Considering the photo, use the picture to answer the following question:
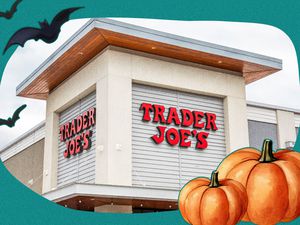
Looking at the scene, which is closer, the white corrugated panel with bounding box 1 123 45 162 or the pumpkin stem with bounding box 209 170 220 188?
the pumpkin stem with bounding box 209 170 220 188

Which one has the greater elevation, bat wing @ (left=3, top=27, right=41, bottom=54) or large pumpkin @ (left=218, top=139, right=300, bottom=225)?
bat wing @ (left=3, top=27, right=41, bottom=54)

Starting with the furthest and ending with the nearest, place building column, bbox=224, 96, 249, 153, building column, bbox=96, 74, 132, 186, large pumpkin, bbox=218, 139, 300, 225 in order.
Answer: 1. building column, bbox=224, 96, 249, 153
2. building column, bbox=96, 74, 132, 186
3. large pumpkin, bbox=218, 139, 300, 225

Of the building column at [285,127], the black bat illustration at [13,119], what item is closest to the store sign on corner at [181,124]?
the building column at [285,127]

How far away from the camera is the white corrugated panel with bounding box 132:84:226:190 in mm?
2451

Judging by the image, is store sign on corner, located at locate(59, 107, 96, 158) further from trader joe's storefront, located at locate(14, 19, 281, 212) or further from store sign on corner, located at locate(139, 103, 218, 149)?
store sign on corner, located at locate(139, 103, 218, 149)

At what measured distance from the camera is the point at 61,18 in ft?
8.34

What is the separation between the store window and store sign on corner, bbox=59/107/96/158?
854 millimetres

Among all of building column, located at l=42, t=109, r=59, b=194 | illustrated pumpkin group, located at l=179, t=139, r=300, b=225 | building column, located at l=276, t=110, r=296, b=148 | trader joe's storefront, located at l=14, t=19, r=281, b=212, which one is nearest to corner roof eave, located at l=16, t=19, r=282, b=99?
trader joe's storefront, located at l=14, t=19, r=281, b=212

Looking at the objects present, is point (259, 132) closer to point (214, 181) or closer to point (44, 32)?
point (214, 181)

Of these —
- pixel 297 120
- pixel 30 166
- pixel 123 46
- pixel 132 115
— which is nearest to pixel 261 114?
pixel 297 120

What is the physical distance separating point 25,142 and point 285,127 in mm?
1411

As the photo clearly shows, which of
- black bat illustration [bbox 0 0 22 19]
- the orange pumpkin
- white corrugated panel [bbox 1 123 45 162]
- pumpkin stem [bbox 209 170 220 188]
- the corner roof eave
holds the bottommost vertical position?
the orange pumpkin

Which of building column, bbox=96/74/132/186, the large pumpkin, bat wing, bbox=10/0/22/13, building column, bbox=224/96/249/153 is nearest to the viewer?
the large pumpkin

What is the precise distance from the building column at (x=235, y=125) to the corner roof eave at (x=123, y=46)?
19 centimetres
